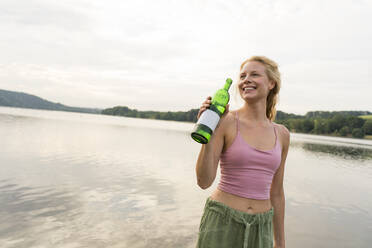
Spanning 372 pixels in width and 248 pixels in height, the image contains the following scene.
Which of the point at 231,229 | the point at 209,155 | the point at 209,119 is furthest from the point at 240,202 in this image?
the point at 209,119

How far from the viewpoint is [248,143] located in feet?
7.27

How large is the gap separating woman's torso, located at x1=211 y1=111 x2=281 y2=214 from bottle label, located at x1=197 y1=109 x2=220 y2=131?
197 mm

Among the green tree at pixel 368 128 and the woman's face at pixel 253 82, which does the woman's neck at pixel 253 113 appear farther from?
the green tree at pixel 368 128

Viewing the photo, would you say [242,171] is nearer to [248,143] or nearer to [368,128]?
[248,143]

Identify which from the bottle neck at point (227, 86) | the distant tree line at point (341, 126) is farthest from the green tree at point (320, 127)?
the bottle neck at point (227, 86)

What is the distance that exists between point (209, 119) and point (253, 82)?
2.05 ft

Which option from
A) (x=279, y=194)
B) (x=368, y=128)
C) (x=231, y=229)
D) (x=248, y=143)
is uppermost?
(x=368, y=128)

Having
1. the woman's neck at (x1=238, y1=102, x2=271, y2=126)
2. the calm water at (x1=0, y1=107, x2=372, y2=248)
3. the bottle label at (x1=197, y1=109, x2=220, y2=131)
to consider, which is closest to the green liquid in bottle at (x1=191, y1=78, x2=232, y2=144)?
the bottle label at (x1=197, y1=109, x2=220, y2=131)

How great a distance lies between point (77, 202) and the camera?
9.16m

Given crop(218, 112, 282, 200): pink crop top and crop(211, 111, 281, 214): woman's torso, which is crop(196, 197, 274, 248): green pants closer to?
crop(211, 111, 281, 214): woman's torso

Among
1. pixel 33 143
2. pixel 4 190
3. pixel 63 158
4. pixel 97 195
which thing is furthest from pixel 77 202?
pixel 33 143

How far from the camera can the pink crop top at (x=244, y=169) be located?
2160 mm

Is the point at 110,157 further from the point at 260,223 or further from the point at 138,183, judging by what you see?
the point at 260,223

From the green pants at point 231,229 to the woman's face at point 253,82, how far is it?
1.00m
